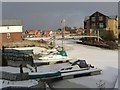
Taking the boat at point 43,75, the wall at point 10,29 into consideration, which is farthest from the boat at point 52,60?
the wall at point 10,29

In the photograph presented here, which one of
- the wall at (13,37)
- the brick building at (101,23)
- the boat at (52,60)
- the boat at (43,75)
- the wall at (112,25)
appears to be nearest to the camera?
the boat at (43,75)

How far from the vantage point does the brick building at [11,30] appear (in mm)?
20250

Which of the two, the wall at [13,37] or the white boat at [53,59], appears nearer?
the white boat at [53,59]

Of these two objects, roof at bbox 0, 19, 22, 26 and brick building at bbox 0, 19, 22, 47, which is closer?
brick building at bbox 0, 19, 22, 47

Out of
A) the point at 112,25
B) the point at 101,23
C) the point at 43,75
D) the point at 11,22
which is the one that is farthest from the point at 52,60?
the point at 101,23

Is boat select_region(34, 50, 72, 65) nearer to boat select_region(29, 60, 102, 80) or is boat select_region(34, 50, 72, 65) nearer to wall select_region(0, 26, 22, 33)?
boat select_region(29, 60, 102, 80)

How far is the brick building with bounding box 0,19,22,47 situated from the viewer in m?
20.2

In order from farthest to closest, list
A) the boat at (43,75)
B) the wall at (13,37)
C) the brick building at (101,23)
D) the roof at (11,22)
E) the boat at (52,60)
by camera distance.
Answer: the brick building at (101,23) < the roof at (11,22) < the wall at (13,37) < the boat at (52,60) < the boat at (43,75)

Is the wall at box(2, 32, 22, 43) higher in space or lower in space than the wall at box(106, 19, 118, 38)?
lower

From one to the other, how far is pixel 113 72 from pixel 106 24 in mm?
20920

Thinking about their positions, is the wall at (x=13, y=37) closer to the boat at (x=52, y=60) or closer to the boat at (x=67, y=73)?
the boat at (x=52, y=60)

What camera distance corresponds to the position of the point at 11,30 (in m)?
20.9

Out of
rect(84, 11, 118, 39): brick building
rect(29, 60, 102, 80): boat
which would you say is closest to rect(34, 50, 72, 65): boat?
rect(29, 60, 102, 80): boat

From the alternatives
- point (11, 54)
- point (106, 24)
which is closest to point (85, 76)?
point (11, 54)
